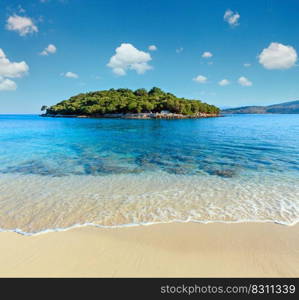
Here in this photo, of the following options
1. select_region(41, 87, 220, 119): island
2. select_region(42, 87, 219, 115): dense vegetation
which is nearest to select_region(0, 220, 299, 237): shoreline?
select_region(41, 87, 220, 119): island

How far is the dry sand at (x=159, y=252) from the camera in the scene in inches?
129

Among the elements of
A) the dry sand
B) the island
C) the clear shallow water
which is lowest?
the clear shallow water

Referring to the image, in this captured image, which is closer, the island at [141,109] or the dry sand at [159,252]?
Result: the dry sand at [159,252]

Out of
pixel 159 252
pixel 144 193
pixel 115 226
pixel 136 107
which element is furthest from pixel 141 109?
pixel 159 252

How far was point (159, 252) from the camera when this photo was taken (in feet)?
12.3

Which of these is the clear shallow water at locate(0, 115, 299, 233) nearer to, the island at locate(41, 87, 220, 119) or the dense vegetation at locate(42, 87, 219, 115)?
the island at locate(41, 87, 220, 119)

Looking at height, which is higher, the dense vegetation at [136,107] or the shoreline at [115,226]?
the dense vegetation at [136,107]

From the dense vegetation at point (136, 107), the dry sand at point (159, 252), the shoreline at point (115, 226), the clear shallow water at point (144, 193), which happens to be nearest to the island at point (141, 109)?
the dense vegetation at point (136, 107)

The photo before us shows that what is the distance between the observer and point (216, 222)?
4910 mm

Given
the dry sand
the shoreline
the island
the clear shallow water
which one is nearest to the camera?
the dry sand

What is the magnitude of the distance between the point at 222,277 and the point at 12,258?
3926 millimetres

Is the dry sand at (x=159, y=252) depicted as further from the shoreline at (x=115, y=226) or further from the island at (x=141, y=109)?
the island at (x=141, y=109)

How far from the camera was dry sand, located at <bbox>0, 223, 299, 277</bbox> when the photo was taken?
129 inches
